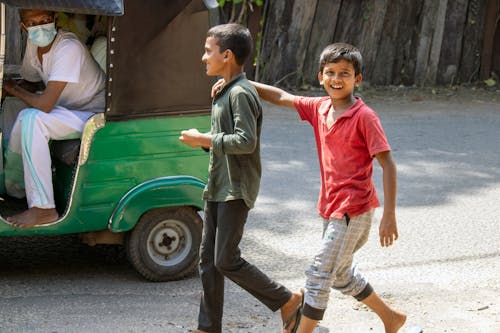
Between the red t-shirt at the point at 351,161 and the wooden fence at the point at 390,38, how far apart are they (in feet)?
25.1

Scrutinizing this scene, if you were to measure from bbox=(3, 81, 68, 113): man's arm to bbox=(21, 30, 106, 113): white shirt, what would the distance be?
0.04m

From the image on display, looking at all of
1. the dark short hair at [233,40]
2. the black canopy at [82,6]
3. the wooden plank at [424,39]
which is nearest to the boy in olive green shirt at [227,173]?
the dark short hair at [233,40]

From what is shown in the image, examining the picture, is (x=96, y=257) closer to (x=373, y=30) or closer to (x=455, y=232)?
(x=455, y=232)

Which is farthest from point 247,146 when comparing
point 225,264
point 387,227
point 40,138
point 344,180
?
point 40,138

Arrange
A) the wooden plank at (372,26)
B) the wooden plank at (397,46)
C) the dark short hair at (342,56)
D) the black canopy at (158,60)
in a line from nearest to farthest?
1. the dark short hair at (342,56)
2. the black canopy at (158,60)
3. the wooden plank at (372,26)
4. the wooden plank at (397,46)

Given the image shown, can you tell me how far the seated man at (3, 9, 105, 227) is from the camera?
5.40 m

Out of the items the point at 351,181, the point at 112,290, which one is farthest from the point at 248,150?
the point at 112,290

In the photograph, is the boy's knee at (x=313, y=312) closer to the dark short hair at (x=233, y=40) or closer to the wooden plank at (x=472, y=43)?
the dark short hair at (x=233, y=40)

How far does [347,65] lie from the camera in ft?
15.1

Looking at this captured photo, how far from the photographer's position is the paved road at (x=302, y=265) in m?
5.25

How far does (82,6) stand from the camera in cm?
517

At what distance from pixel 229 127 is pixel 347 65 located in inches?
24.1

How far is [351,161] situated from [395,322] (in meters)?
0.91

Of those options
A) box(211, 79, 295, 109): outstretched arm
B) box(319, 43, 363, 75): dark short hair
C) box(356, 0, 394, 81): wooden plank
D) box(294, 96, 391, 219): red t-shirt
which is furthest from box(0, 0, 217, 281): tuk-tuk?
box(356, 0, 394, 81): wooden plank
